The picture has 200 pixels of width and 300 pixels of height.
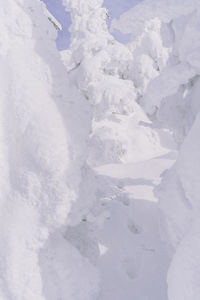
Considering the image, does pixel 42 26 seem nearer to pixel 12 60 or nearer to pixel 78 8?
pixel 12 60

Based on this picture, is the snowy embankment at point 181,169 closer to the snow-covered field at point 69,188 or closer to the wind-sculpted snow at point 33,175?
the snow-covered field at point 69,188

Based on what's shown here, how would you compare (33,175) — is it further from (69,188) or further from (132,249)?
(132,249)

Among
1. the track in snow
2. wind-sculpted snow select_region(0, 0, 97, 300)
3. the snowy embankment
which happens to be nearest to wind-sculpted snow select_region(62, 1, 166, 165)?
the track in snow

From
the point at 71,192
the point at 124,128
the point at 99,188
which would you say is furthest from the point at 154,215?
the point at 124,128

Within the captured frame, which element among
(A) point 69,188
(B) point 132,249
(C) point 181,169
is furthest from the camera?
(B) point 132,249

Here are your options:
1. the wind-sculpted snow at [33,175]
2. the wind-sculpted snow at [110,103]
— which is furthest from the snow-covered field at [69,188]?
the wind-sculpted snow at [110,103]

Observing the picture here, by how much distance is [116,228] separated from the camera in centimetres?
446

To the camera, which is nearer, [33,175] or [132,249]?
[33,175]

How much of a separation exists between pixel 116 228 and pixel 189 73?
2.57 metres

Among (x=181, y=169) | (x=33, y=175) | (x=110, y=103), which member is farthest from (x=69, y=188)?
(x=110, y=103)

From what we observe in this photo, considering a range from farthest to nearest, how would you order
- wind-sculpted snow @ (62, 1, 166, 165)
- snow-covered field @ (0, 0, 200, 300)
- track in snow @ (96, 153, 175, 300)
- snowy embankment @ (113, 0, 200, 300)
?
wind-sculpted snow @ (62, 1, 166, 165), track in snow @ (96, 153, 175, 300), snow-covered field @ (0, 0, 200, 300), snowy embankment @ (113, 0, 200, 300)

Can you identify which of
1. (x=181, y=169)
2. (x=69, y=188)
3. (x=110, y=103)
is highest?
(x=69, y=188)

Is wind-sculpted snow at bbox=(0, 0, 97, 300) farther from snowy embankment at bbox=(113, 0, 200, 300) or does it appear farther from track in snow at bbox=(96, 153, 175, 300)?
snowy embankment at bbox=(113, 0, 200, 300)

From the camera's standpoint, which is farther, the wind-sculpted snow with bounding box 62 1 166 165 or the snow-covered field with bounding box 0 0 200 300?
the wind-sculpted snow with bounding box 62 1 166 165
